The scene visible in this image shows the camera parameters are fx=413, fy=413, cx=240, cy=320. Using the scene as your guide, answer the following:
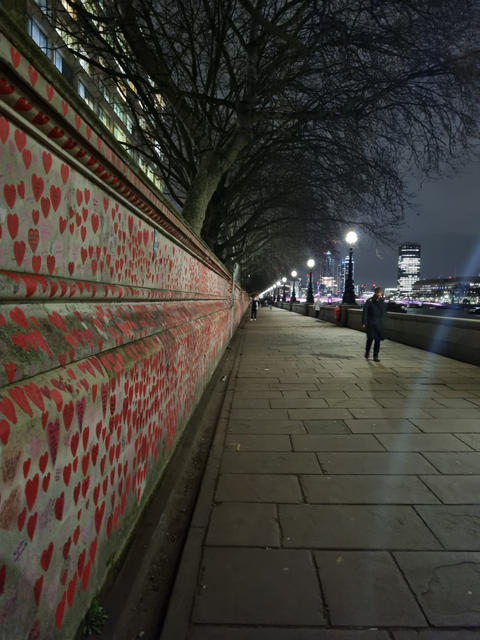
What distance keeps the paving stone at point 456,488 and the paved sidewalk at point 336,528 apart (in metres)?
0.01

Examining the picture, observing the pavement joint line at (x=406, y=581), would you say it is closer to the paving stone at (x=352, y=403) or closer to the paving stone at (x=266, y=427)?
the paving stone at (x=266, y=427)

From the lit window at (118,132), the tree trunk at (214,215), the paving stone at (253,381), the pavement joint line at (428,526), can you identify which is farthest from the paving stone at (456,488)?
the lit window at (118,132)

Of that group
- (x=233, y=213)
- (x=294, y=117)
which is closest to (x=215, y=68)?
(x=294, y=117)

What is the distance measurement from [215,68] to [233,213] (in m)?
9.09

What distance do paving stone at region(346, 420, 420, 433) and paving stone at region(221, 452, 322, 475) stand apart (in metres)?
1.00

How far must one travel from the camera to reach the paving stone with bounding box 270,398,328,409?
212 inches

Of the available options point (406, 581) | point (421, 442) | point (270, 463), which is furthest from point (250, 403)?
point (406, 581)

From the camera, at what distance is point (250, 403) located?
5.61m

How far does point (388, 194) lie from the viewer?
12570 millimetres

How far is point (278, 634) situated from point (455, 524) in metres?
1.44

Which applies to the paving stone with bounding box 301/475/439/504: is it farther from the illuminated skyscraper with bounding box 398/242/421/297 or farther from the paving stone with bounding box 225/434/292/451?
the illuminated skyscraper with bounding box 398/242/421/297

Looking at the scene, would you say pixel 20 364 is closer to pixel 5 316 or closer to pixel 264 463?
pixel 5 316

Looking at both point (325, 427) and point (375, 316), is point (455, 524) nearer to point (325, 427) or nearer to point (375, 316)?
point (325, 427)

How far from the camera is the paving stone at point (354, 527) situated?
232 cm
